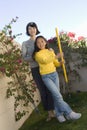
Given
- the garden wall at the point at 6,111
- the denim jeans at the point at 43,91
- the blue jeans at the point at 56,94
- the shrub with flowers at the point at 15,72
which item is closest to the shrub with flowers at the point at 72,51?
the shrub with flowers at the point at 15,72

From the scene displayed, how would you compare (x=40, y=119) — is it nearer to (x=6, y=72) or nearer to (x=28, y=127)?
(x=28, y=127)

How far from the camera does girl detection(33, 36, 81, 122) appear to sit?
6016mm

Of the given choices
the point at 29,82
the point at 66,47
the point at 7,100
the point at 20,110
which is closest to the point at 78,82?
the point at 66,47

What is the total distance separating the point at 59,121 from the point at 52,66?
2.87ft

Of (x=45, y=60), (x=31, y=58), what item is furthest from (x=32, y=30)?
(x=45, y=60)

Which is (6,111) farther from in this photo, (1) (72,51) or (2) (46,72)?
(1) (72,51)

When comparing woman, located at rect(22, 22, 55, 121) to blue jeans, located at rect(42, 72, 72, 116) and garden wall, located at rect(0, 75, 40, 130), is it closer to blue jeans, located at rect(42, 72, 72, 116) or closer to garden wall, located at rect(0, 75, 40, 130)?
blue jeans, located at rect(42, 72, 72, 116)

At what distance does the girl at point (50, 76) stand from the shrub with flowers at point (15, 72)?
84 centimetres

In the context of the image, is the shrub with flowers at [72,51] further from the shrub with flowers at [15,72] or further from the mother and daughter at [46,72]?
the mother and daughter at [46,72]

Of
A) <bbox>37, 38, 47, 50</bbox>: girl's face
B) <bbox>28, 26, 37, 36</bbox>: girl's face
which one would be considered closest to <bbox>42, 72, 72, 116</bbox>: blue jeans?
<bbox>37, 38, 47, 50</bbox>: girl's face

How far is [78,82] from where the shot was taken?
9.06 metres

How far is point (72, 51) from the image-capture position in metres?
8.86

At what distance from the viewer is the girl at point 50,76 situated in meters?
6.02

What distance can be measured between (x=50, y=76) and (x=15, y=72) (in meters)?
1.29
